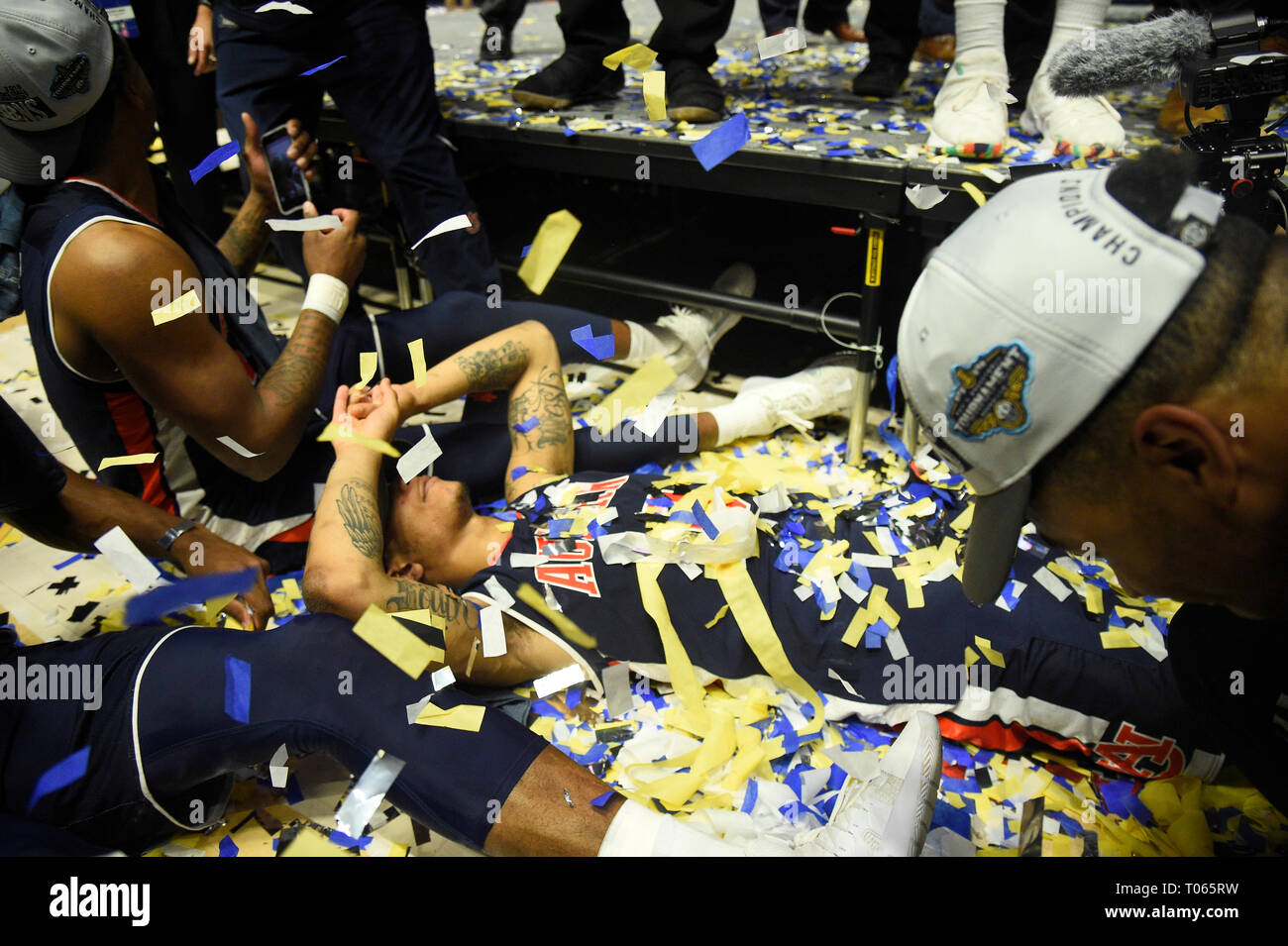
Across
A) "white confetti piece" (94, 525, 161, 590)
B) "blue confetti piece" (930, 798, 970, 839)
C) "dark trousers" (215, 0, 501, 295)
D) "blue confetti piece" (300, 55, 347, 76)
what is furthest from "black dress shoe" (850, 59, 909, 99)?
"white confetti piece" (94, 525, 161, 590)

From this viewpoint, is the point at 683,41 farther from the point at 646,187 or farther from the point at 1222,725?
the point at 1222,725

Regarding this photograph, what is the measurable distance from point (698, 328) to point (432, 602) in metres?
1.30

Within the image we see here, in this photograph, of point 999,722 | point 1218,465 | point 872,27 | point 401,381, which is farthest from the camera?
point 872,27

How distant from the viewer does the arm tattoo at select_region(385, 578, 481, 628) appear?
1314 mm

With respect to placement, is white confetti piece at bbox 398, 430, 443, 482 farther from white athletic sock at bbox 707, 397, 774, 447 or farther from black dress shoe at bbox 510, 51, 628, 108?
black dress shoe at bbox 510, 51, 628, 108

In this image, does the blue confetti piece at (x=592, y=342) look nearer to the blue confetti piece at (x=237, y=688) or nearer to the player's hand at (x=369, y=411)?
the player's hand at (x=369, y=411)

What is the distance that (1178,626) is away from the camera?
3.66 feet

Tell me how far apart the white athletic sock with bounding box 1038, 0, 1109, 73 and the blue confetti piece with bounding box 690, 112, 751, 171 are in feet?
2.27

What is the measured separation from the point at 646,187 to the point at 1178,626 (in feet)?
9.04

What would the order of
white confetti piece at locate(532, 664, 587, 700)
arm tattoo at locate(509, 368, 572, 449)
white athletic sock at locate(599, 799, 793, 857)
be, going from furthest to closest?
arm tattoo at locate(509, 368, 572, 449) < white confetti piece at locate(532, 664, 587, 700) < white athletic sock at locate(599, 799, 793, 857)

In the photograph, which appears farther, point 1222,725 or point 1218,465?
point 1222,725
